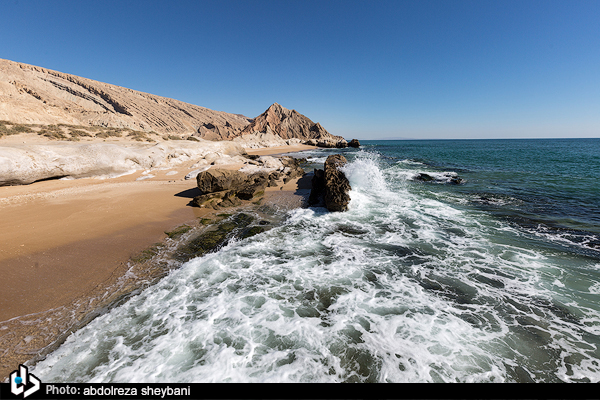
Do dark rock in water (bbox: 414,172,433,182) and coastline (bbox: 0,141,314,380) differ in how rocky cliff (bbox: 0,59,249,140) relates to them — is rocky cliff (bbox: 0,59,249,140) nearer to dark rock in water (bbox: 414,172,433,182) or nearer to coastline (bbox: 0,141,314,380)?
coastline (bbox: 0,141,314,380)

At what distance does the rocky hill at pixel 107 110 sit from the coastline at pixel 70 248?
2498cm

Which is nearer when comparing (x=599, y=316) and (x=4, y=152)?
(x=599, y=316)

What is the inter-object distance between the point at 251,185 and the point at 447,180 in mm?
15706

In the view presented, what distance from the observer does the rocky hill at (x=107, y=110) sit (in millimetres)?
29391

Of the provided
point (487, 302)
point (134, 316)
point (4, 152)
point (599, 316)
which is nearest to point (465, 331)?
point (487, 302)

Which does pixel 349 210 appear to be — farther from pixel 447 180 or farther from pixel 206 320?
pixel 447 180

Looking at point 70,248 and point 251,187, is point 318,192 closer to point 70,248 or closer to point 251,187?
point 251,187

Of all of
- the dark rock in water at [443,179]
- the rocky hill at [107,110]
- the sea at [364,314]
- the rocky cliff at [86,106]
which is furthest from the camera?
the rocky hill at [107,110]

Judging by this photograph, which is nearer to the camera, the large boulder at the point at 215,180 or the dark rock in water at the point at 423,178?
the large boulder at the point at 215,180

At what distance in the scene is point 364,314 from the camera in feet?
13.2

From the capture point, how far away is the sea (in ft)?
9.82

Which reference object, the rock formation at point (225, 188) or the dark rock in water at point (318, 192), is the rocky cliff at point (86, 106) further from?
the dark rock in water at point (318, 192)

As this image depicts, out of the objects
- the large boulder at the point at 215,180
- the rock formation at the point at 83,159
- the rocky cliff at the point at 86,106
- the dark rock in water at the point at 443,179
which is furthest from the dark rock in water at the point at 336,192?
the rocky cliff at the point at 86,106

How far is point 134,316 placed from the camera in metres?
3.84
